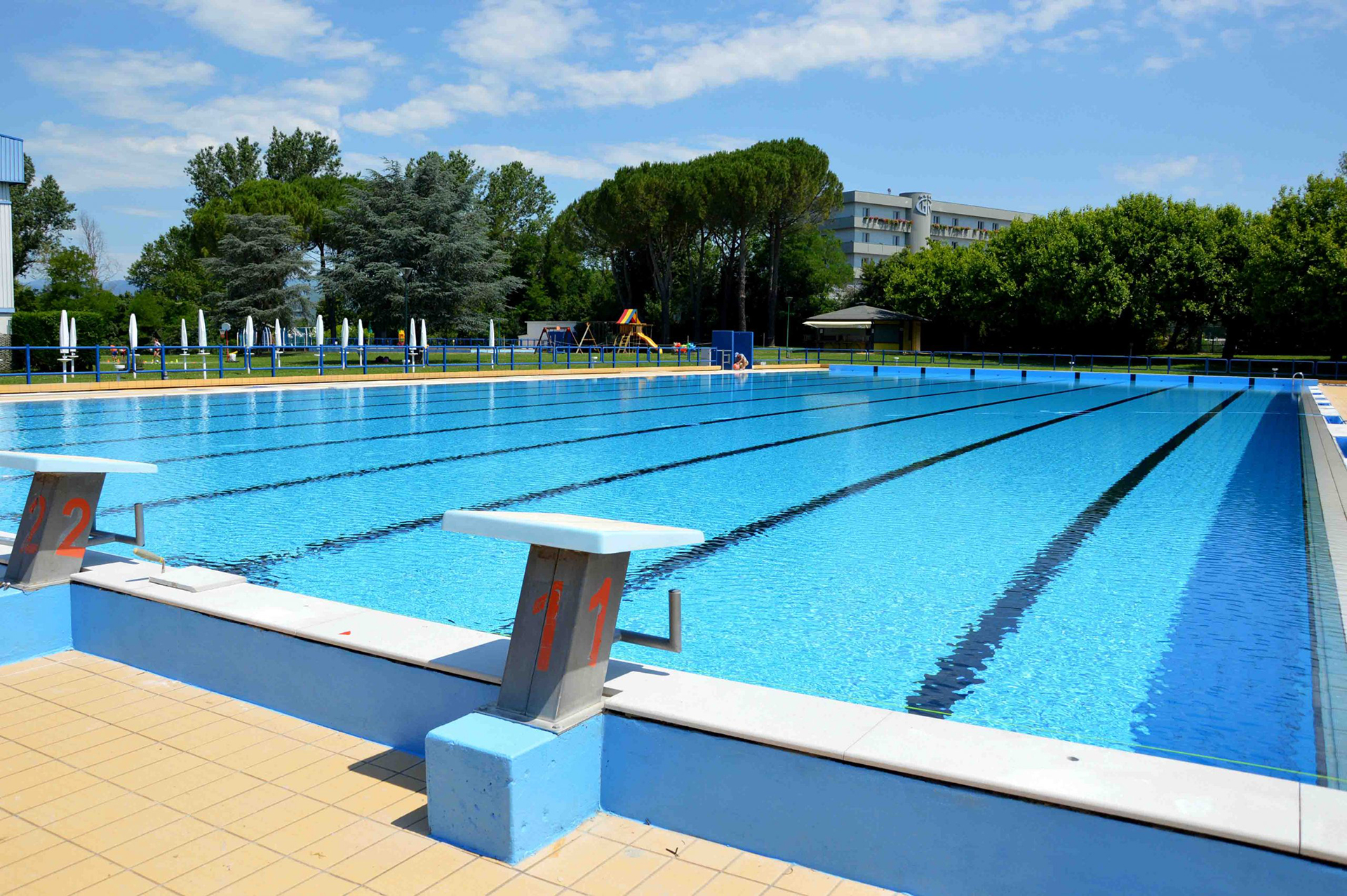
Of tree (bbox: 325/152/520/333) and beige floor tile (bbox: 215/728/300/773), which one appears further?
tree (bbox: 325/152/520/333)

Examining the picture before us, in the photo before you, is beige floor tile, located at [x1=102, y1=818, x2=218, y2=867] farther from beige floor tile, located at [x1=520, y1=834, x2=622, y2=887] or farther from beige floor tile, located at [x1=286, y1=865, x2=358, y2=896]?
beige floor tile, located at [x1=520, y1=834, x2=622, y2=887]

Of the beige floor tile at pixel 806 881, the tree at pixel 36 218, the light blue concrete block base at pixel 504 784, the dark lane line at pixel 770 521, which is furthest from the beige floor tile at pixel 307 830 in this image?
the tree at pixel 36 218

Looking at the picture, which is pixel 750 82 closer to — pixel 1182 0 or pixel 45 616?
pixel 1182 0

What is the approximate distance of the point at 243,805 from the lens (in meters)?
2.43

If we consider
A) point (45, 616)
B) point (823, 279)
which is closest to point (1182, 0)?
point (45, 616)

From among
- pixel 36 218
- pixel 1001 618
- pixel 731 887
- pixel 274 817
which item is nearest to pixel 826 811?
pixel 731 887

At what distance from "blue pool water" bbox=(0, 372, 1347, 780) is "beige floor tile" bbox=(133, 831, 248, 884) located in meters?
2.05

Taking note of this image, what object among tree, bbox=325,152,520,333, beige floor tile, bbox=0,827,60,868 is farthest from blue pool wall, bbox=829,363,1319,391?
beige floor tile, bbox=0,827,60,868

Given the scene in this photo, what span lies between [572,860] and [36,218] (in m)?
65.6

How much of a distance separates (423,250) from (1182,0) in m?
28.4

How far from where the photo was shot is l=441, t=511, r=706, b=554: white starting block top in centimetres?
216

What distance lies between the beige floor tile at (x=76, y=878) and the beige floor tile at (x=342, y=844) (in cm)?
40

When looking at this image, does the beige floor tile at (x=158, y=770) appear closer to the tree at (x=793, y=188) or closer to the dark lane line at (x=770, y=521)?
the dark lane line at (x=770, y=521)

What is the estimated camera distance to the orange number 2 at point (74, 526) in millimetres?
3635
